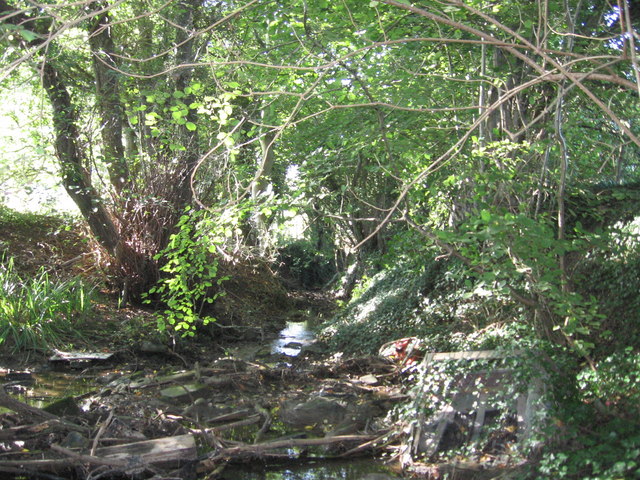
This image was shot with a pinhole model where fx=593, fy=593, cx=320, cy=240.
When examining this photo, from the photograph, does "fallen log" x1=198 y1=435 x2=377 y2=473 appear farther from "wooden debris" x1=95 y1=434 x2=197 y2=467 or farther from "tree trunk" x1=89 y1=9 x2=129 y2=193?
"tree trunk" x1=89 y1=9 x2=129 y2=193

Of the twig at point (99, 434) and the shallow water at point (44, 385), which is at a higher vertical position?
the twig at point (99, 434)

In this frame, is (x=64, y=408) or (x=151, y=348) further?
(x=151, y=348)

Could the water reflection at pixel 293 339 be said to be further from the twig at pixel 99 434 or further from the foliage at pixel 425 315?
the twig at pixel 99 434

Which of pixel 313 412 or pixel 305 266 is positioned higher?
pixel 313 412

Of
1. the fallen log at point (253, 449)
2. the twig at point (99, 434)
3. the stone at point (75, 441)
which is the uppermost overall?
the twig at point (99, 434)

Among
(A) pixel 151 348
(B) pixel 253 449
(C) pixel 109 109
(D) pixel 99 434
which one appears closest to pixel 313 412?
(B) pixel 253 449

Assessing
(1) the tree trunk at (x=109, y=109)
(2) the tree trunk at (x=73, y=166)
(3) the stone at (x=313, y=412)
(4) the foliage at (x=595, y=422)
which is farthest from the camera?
(1) the tree trunk at (x=109, y=109)

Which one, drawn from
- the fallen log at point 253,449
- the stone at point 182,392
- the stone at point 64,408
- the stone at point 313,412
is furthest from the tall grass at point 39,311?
the fallen log at point 253,449

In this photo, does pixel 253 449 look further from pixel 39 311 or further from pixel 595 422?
pixel 39 311

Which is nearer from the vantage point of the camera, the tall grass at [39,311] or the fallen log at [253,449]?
the fallen log at [253,449]

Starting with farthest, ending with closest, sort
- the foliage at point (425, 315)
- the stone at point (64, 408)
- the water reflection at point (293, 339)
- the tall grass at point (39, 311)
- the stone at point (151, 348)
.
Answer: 1. the water reflection at point (293, 339)
2. the stone at point (151, 348)
3. the tall grass at point (39, 311)
4. the foliage at point (425, 315)
5. the stone at point (64, 408)

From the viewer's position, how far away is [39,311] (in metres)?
8.23

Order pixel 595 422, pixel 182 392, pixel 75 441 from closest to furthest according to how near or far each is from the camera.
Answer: pixel 595 422 → pixel 75 441 → pixel 182 392

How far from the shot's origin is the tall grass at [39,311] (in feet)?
25.9
